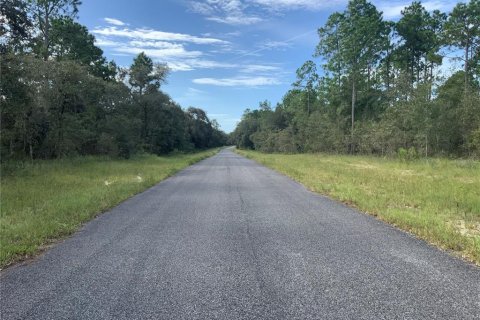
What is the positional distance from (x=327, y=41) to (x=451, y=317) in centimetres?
5236

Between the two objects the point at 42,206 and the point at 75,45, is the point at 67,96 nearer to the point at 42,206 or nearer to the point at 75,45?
the point at 75,45

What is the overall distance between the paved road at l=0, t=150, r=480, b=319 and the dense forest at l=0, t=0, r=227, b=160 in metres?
14.6

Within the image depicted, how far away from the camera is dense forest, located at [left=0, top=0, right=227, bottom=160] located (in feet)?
63.6

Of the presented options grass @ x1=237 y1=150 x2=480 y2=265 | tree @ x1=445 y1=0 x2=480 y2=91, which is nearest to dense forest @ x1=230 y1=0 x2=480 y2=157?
tree @ x1=445 y1=0 x2=480 y2=91

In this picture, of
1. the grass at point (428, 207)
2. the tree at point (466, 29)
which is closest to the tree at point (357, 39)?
the tree at point (466, 29)

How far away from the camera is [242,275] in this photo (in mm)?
4672

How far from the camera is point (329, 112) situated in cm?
5644

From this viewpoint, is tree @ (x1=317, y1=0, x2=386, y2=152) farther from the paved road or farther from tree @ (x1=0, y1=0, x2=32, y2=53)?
the paved road

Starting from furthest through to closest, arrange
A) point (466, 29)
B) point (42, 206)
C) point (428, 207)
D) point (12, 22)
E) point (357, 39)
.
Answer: point (357, 39) → point (466, 29) → point (12, 22) → point (42, 206) → point (428, 207)

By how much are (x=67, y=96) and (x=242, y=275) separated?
27582mm

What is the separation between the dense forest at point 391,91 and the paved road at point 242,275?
24.9 m

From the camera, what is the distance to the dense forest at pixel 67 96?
63.6 feet

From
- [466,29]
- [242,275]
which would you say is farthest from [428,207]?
[466,29]

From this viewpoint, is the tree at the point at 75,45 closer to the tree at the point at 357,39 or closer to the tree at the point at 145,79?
the tree at the point at 145,79
